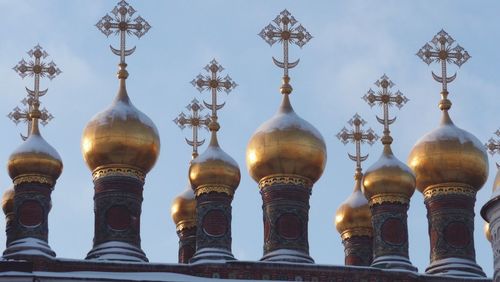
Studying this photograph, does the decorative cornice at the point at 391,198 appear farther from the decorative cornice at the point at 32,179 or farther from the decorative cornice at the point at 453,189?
the decorative cornice at the point at 32,179

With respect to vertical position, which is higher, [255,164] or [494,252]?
[255,164]

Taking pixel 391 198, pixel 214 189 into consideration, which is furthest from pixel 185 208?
pixel 391 198

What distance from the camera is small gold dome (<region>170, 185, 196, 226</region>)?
40281 mm

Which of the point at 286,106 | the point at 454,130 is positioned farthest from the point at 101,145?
the point at 454,130

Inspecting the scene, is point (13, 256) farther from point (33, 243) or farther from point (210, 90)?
point (210, 90)

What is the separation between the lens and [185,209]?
4034 cm

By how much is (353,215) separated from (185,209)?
319 cm

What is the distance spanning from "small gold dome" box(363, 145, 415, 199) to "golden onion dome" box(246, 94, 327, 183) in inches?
47.5

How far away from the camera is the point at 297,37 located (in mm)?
38969

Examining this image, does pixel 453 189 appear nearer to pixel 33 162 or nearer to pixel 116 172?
pixel 116 172

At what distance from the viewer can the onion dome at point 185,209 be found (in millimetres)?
40281

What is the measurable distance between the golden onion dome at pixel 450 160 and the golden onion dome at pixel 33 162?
6.62m

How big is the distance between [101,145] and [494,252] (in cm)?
878

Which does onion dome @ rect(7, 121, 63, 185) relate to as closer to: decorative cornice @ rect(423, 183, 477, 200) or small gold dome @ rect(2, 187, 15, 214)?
small gold dome @ rect(2, 187, 15, 214)
